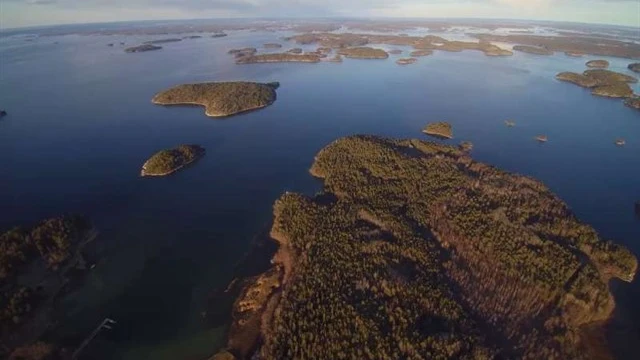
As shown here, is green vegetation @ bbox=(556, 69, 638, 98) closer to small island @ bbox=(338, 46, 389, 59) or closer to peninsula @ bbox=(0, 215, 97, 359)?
small island @ bbox=(338, 46, 389, 59)

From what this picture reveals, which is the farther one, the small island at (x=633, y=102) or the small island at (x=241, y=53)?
the small island at (x=241, y=53)

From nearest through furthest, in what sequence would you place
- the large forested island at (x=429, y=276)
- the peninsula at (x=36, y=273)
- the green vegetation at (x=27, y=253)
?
1. the large forested island at (x=429, y=276)
2. the peninsula at (x=36, y=273)
3. the green vegetation at (x=27, y=253)

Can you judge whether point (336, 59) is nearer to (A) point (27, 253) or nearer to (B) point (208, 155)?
(B) point (208, 155)

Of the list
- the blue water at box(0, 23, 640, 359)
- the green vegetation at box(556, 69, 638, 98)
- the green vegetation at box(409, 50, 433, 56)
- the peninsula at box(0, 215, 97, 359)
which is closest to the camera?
the peninsula at box(0, 215, 97, 359)

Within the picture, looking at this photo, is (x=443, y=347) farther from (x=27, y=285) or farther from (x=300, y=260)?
(x=27, y=285)

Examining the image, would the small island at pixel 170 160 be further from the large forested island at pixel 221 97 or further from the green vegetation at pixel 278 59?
the green vegetation at pixel 278 59

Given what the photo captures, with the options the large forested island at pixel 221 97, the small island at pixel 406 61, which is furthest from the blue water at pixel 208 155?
the small island at pixel 406 61

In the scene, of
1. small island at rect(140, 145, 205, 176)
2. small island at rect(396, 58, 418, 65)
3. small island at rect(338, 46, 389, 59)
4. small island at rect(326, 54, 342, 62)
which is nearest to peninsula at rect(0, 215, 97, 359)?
small island at rect(140, 145, 205, 176)
